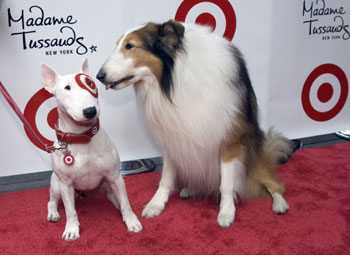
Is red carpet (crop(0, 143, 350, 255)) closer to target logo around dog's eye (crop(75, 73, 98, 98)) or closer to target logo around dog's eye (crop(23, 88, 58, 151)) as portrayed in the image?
target logo around dog's eye (crop(23, 88, 58, 151))

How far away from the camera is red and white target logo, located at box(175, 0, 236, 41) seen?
2.51 metres

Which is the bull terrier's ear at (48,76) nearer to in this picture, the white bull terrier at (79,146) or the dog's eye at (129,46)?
the white bull terrier at (79,146)

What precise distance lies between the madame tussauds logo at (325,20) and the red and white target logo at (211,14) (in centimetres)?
60

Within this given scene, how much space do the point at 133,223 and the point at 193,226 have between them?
1.00 feet

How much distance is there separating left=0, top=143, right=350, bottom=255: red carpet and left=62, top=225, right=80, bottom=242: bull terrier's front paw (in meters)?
0.02

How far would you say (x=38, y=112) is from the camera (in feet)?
7.98

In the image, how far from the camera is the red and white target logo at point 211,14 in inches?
98.7

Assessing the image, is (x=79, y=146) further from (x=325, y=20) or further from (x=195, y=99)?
(x=325, y=20)

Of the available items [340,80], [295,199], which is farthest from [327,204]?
[340,80]

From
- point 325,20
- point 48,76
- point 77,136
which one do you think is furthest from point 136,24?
point 325,20

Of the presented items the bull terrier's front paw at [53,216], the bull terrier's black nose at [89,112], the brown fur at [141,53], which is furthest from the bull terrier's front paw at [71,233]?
the brown fur at [141,53]

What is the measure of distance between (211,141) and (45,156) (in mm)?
1263

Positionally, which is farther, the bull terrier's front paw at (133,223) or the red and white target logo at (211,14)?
the red and white target logo at (211,14)

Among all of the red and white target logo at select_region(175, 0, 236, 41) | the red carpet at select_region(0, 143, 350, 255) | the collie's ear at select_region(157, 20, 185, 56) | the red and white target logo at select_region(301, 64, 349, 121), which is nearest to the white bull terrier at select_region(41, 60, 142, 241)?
the red carpet at select_region(0, 143, 350, 255)
